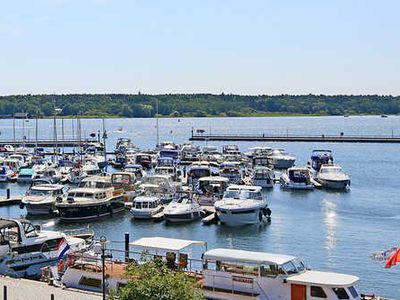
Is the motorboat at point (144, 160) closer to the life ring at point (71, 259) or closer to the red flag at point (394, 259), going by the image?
the life ring at point (71, 259)

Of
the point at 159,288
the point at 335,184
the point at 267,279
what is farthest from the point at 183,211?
the point at 159,288

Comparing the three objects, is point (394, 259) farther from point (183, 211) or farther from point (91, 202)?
point (91, 202)

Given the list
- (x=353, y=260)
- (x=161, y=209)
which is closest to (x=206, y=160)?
(x=161, y=209)

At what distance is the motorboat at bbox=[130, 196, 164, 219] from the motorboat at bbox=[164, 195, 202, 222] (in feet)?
3.34

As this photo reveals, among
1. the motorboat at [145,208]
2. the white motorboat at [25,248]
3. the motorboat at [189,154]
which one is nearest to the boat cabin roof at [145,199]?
the motorboat at [145,208]

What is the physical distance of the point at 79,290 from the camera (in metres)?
29.2

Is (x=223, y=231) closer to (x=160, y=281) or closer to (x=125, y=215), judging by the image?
(x=125, y=215)

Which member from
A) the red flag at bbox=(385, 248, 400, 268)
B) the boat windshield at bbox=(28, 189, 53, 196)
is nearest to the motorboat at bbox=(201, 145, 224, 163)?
the boat windshield at bbox=(28, 189, 53, 196)

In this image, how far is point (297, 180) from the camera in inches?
2891

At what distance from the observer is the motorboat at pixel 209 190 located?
2291 inches

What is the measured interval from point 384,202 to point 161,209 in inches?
911

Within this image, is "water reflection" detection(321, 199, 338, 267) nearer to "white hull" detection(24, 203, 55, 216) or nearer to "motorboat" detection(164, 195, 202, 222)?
"motorboat" detection(164, 195, 202, 222)

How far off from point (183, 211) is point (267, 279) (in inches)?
1050

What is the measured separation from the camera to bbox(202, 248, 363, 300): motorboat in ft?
82.5
